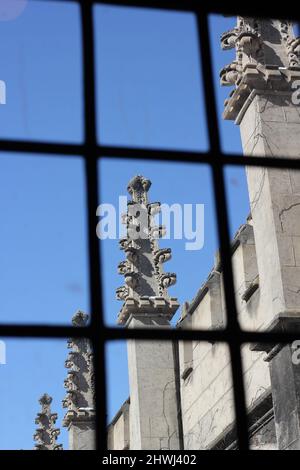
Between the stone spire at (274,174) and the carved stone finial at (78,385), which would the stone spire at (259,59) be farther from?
the carved stone finial at (78,385)

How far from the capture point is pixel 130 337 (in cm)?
234

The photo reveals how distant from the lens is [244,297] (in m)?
8.83

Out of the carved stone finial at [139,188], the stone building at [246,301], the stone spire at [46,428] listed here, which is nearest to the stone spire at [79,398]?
the stone building at [246,301]

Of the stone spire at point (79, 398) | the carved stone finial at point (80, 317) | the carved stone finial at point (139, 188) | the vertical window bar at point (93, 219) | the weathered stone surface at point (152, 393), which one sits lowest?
the vertical window bar at point (93, 219)

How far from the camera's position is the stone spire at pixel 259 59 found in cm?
762

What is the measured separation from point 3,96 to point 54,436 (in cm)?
1404

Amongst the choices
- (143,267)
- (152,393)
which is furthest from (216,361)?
(143,267)

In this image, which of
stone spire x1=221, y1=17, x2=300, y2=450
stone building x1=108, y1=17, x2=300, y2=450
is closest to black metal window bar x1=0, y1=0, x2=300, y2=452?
stone building x1=108, y1=17, x2=300, y2=450

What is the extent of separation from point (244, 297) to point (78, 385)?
258 inches

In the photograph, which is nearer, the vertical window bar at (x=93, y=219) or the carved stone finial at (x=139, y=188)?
the vertical window bar at (x=93, y=219)

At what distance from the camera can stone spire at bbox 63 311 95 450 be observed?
Result: 14.6 metres

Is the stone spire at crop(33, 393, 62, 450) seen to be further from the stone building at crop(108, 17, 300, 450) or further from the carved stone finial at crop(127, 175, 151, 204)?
the carved stone finial at crop(127, 175, 151, 204)

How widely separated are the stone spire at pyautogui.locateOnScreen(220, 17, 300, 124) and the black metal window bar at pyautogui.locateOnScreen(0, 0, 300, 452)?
4.85 meters

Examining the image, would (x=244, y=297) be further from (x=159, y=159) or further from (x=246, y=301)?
(x=159, y=159)
